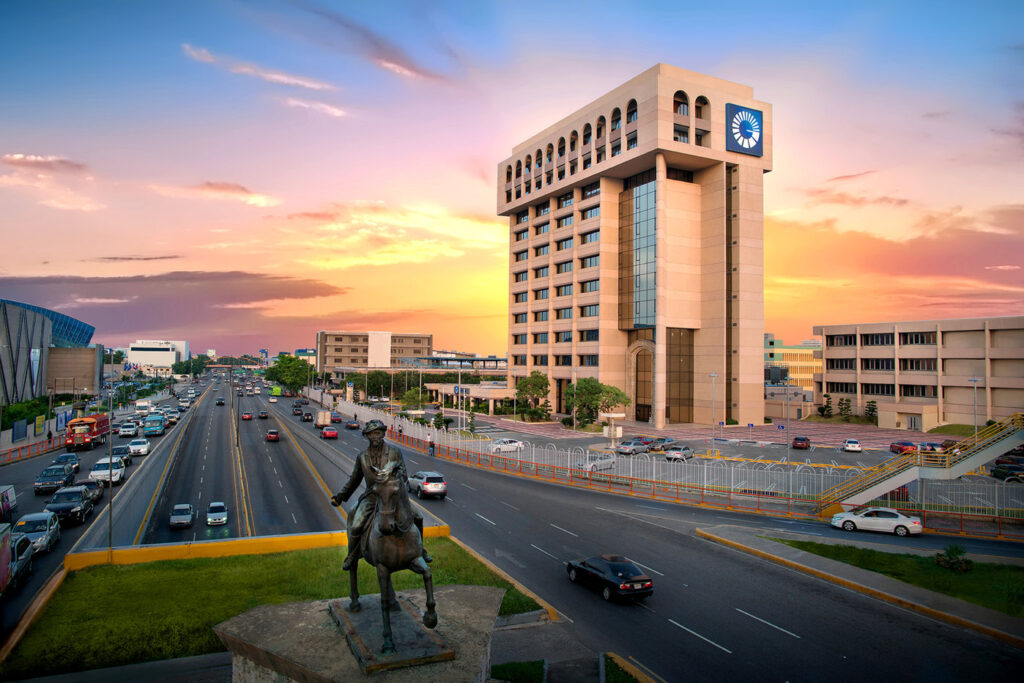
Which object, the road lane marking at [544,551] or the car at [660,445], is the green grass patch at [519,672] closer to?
the road lane marking at [544,551]

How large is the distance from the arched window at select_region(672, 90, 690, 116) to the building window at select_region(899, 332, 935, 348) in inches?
1810

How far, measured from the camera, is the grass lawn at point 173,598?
49.1ft

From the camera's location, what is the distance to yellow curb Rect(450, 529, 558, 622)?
18328 mm

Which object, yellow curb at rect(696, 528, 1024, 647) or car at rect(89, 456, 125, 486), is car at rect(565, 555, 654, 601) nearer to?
yellow curb at rect(696, 528, 1024, 647)

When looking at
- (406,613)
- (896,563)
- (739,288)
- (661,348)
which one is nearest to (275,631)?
(406,613)

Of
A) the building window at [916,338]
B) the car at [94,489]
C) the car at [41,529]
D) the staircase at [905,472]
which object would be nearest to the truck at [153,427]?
the car at [94,489]

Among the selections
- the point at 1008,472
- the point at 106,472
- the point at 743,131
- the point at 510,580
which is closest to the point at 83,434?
the point at 106,472

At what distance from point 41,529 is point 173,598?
11.7 metres

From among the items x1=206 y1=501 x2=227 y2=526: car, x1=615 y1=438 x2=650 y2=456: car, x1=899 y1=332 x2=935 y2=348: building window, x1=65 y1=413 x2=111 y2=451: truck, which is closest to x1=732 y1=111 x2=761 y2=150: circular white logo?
x1=899 y1=332 x2=935 y2=348: building window

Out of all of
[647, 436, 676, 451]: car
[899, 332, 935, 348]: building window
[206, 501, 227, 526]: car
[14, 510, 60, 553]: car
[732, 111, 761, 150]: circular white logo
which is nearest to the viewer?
[14, 510, 60, 553]: car

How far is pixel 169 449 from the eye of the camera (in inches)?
2276

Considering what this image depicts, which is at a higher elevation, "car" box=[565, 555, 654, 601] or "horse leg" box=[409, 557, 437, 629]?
"horse leg" box=[409, 557, 437, 629]

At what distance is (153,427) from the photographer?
7044cm

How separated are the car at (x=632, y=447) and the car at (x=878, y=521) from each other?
1023 inches
